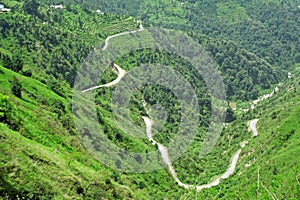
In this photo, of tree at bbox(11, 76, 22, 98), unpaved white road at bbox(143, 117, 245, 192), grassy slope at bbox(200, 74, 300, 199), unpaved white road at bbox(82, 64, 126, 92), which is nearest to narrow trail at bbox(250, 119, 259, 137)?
grassy slope at bbox(200, 74, 300, 199)

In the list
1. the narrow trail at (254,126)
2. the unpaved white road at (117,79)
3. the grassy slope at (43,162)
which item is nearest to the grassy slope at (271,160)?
the narrow trail at (254,126)

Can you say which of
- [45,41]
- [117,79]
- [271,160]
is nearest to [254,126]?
[271,160]

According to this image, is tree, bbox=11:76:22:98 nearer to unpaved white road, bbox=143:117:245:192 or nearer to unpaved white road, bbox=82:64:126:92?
unpaved white road, bbox=143:117:245:192

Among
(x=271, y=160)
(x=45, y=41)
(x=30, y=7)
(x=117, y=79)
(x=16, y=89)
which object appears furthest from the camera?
(x=30, y=7)

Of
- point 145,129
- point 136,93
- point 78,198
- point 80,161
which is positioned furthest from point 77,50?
point 78,198

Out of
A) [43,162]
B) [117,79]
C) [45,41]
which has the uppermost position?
[43,162]

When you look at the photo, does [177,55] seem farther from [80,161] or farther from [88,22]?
[80,161]

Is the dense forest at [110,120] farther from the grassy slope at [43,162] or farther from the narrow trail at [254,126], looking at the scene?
the narrow trail at [254,126]

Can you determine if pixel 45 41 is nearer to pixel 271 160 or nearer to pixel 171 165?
pixel 171 165

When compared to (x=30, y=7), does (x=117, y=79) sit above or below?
below

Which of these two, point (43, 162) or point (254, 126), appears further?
point (254, 126)
